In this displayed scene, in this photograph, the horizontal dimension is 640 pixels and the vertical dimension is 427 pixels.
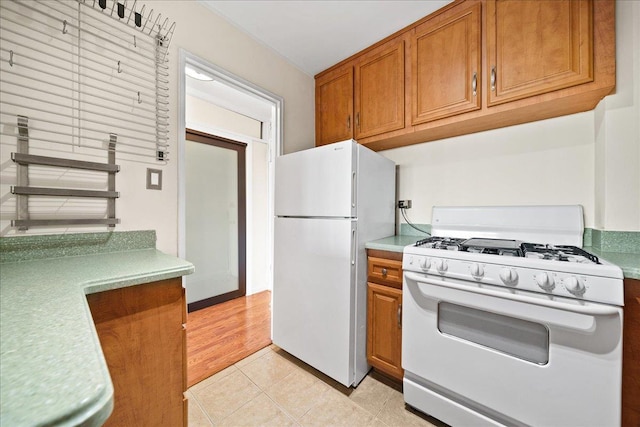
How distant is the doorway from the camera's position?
2.75 meters

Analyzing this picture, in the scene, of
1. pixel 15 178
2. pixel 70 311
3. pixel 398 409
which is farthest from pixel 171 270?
pixel 398 409

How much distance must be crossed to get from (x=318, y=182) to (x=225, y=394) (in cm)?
145

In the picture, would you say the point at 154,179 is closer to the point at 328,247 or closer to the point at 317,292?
the point at 328,247

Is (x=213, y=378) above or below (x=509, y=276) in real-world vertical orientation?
below

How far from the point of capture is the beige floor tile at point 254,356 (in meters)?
1.87

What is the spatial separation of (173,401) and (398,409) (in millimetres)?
1201

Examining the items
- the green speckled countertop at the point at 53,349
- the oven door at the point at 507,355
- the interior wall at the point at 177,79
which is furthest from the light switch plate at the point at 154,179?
the oven door at the point at 507,355

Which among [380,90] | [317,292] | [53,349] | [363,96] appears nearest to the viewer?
[53,349]

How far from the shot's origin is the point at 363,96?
205cm

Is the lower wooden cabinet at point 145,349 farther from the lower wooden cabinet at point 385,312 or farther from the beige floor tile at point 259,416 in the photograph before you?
the lower wooden cabinet at point 385,312

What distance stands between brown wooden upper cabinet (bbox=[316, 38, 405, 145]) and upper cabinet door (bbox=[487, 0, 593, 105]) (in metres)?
0.56

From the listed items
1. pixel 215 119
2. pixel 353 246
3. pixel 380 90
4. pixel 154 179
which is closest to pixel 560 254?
pixel 353 246

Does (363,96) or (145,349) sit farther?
(363,96)

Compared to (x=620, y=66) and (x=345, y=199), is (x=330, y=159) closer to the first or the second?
(x=345, y=199)
